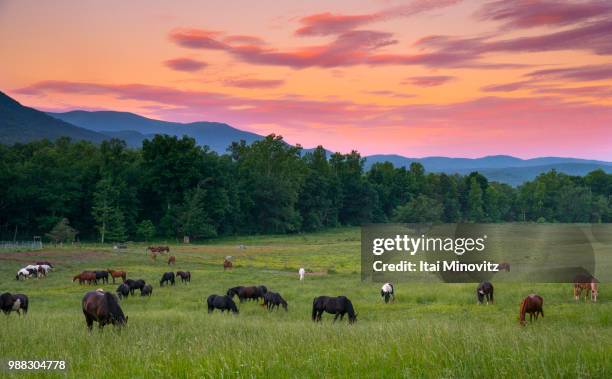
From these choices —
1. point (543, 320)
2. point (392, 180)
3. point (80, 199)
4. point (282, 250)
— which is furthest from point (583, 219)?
point (543, 320)

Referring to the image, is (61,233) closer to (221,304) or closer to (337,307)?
(221,304)

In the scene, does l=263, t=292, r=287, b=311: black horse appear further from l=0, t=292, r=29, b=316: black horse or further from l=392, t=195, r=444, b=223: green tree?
l=392, t=195, r=444, b=223: green tree

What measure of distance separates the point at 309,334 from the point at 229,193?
101664 mm

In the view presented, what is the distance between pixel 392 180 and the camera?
168 metres

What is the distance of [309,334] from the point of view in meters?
12.7

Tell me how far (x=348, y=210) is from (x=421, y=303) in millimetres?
123645

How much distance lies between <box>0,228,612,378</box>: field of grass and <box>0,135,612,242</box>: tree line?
1695 inches

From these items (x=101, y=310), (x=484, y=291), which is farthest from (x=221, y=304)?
(x=484, y=291)

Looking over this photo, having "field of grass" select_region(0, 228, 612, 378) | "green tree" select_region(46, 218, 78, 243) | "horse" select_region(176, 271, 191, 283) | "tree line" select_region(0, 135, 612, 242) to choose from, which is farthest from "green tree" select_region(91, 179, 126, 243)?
"horse" select_region(176, 271, 191, 283)

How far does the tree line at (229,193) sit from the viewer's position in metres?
88.3

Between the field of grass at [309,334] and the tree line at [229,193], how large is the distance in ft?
141

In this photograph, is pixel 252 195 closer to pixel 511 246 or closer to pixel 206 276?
pixel 511 246

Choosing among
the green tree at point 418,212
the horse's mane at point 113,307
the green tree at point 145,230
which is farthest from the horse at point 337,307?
the green tree at point 418,212

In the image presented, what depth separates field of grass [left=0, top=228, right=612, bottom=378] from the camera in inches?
295
